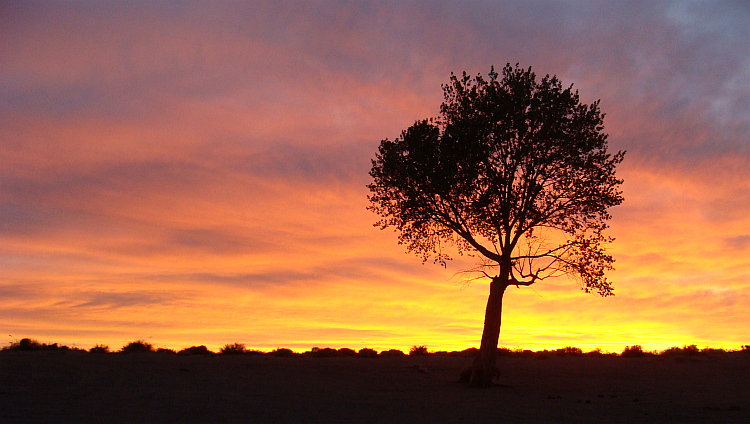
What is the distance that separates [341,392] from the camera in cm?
2355

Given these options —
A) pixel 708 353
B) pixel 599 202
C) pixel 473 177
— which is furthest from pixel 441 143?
pixel 708 353

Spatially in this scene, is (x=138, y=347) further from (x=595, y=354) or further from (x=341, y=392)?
(x=595, y=354)

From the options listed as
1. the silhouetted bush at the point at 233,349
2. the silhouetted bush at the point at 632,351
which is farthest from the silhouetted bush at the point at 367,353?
the silhouetted bush at the point at 632,351

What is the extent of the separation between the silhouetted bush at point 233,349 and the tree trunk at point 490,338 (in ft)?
57.1

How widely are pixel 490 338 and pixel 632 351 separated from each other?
20.8 metres

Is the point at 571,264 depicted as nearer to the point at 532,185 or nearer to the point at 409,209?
the point at 532,185

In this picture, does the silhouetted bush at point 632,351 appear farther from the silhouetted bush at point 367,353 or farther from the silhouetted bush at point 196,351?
the silhouetted bush at point 196,351

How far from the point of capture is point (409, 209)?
98.2 ft

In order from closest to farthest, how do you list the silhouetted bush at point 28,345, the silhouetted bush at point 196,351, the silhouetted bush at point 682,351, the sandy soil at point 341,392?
the sandy soil at point 341,392
the silhouetted bush at point 28,345
the silhouetted bush at point 196,351
the silhouetted bush at point 682,351

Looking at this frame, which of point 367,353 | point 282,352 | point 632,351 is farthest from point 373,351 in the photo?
point 632,351

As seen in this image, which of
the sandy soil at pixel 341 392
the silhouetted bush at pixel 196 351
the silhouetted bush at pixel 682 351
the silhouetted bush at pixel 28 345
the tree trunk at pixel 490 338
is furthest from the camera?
the silhouetted bush at pixel 682 351

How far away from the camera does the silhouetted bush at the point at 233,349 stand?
1502 inches

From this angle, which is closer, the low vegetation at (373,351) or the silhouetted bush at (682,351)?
the low vegetation at (373,351)

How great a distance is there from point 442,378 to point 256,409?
13.5 m
